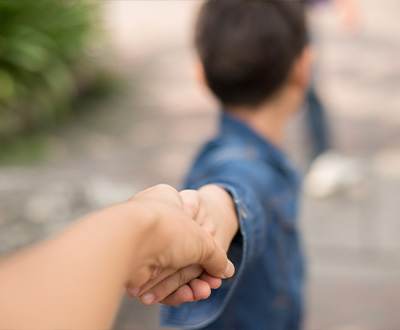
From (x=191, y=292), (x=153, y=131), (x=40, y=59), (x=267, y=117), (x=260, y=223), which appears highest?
(x=191, y=292)

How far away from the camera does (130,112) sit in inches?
221

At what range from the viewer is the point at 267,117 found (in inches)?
68.5

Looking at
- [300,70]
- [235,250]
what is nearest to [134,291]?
[235,250]

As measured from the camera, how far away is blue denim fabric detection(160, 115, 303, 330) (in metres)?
1.12

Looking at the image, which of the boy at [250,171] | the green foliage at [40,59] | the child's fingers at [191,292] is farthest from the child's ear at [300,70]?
the green foliage at [40,59]

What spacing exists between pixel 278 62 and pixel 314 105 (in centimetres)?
221

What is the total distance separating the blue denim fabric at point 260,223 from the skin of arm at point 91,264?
1.30 ft

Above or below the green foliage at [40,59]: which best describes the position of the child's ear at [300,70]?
above

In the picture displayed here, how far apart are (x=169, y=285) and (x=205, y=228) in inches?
4.8

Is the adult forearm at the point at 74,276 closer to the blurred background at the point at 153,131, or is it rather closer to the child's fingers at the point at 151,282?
the child's fingers at the point at 151,282

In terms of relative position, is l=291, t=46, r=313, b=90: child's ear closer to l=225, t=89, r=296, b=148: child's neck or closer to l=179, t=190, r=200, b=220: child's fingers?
l=225, t=89, r=296, b=148: child's neck

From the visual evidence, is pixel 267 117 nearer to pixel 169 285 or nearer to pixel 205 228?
pixel 205 228

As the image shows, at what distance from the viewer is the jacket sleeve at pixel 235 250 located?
0.97 metres

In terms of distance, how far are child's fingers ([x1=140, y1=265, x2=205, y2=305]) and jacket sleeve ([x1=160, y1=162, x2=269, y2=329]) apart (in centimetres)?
19
